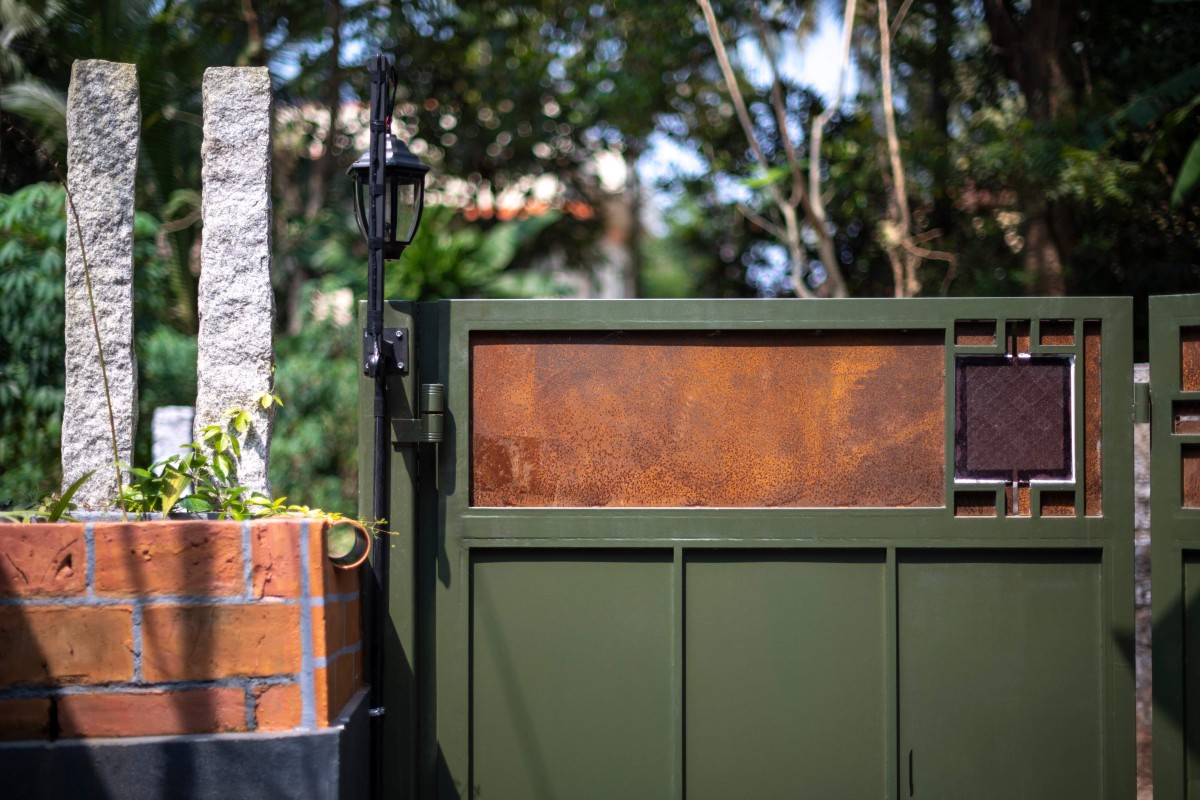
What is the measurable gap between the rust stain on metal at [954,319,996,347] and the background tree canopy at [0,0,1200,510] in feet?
12.5

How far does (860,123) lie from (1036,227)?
2733 millimetres

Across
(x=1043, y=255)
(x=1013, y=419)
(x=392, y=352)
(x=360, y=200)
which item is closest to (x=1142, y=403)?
(x=1013, y=419)

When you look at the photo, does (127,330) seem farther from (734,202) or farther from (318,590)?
(734,202)

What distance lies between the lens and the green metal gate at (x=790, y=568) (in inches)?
145

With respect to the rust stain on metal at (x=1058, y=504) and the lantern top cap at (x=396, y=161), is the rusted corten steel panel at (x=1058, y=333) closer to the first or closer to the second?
the rust stain on metal at (x=1058, y=504)

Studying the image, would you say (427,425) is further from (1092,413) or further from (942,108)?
(942,108)

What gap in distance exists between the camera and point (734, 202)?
12.2 metres

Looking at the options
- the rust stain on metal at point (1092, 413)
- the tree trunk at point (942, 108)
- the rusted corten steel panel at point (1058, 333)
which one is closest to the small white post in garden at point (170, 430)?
the rusted corten steel panel at point (1058, 333)

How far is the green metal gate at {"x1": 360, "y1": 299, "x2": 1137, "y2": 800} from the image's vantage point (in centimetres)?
370

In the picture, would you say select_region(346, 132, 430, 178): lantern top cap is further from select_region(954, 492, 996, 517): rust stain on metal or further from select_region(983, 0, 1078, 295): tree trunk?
select_region(983, 0, 1078, 295): tree trunk

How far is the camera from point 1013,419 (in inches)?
147

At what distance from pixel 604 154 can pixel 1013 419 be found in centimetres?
1342

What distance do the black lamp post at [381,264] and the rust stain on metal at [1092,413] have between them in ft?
7.92

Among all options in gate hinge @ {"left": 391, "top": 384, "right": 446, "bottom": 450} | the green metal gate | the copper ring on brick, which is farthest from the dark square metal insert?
the copper ring on brick
